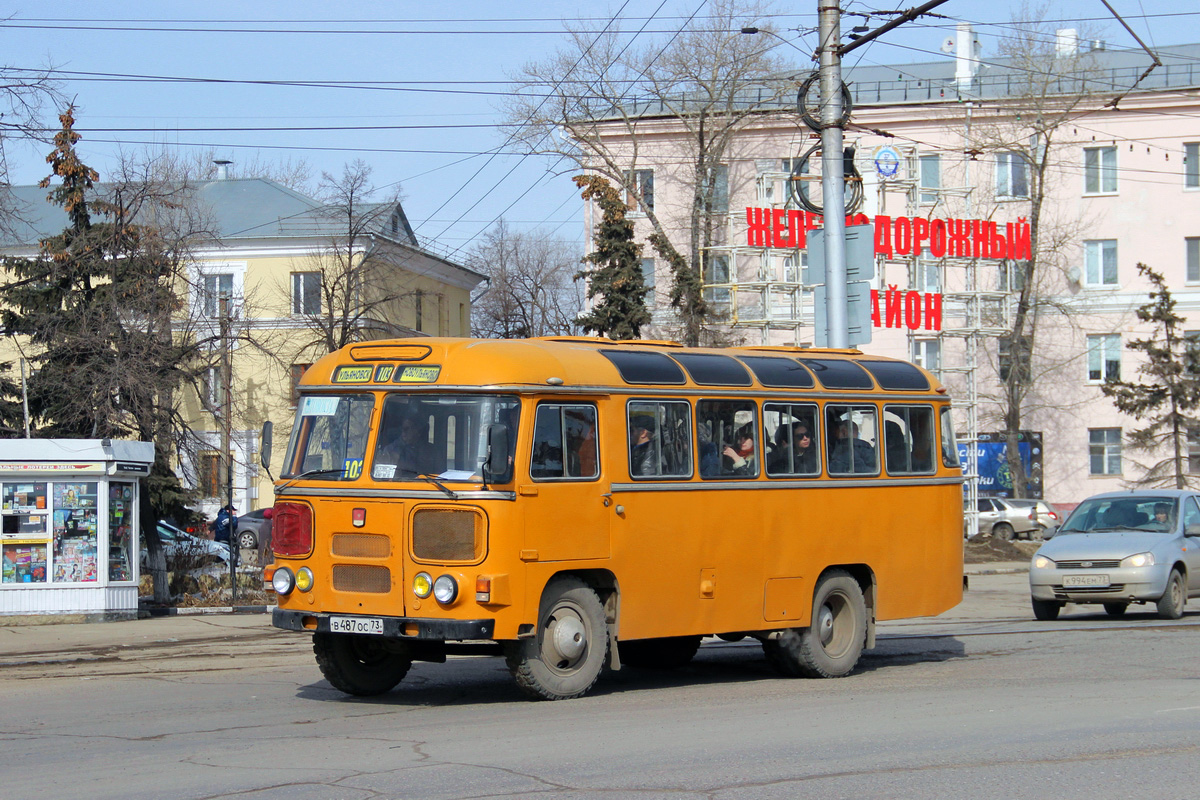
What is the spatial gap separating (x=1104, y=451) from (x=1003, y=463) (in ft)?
12.7

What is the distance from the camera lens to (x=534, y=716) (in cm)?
956

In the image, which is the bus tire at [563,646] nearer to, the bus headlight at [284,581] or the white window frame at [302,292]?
the bus headlight at [284,581]

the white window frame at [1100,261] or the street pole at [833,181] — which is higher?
the white window frame at [1100,261]

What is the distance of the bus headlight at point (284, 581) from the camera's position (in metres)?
10.4

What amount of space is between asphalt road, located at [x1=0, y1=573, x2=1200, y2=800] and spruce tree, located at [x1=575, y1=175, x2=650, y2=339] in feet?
96.9

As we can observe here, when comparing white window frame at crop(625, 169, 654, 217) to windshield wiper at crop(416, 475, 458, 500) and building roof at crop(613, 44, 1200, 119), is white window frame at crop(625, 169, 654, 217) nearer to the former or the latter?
building roof at crop(613, 44, 1200, 119)

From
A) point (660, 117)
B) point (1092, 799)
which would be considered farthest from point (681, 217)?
point (1092, 799)

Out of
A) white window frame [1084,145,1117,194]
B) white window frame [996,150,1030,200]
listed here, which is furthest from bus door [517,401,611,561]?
white window frame [1084,145,1117,194]

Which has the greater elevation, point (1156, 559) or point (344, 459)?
point (344, 459)

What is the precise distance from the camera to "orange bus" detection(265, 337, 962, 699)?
988 cm

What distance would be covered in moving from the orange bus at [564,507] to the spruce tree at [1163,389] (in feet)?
122

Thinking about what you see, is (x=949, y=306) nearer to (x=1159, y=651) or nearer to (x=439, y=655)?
(x=1159, y=651)

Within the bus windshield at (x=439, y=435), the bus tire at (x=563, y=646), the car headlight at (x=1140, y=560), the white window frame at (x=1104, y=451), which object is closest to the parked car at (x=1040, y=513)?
the white window frame at (x=1104, y=451)

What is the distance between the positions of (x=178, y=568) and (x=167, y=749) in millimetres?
15165
